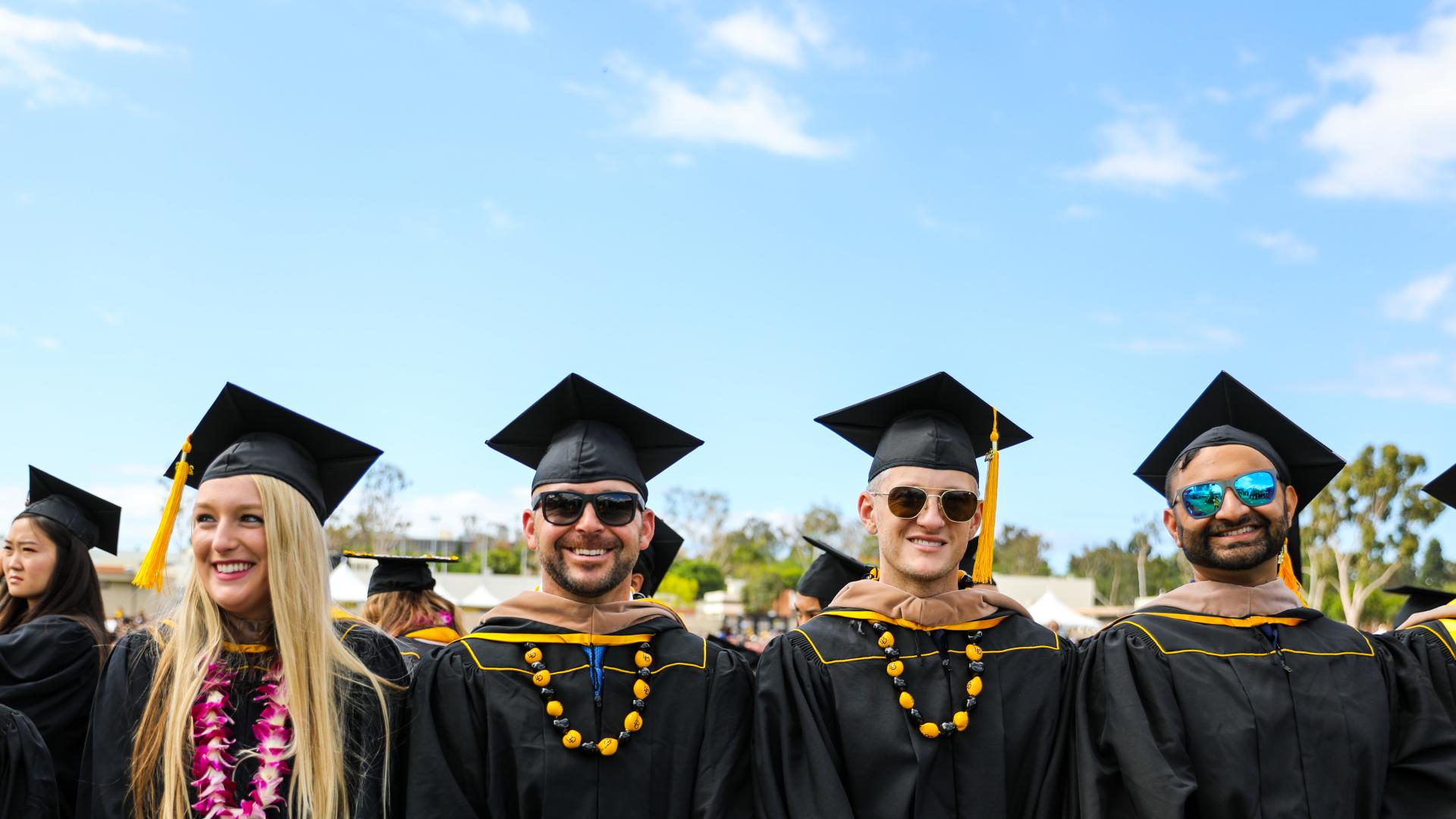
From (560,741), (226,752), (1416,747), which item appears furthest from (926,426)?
(226,752)

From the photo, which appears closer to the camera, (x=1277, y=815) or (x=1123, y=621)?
(x=1277, y=815)

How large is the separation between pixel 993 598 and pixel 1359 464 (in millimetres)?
40492

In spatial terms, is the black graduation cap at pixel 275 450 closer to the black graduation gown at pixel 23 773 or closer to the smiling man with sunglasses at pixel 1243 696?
the black graduation gown at pixel 23 773

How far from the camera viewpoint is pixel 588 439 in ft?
12.9

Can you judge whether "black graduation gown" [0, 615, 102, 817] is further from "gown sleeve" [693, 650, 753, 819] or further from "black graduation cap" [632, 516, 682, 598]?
"black graduation cap" [632, 516, 682, 598]

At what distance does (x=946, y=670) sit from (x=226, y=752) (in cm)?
215

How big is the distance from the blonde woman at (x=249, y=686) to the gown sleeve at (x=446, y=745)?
0.33ft

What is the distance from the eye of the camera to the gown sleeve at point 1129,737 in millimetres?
3467

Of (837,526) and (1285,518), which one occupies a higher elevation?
(837,526)

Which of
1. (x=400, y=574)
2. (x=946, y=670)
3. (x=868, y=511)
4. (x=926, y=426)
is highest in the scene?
(x=926, y=426)

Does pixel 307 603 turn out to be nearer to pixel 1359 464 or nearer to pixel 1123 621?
pixel 1123 621

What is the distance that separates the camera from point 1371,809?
3615 mm

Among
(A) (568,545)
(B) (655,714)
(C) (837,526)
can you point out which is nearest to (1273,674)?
(B) (655,714)

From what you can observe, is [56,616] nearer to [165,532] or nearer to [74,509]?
[74,509]
